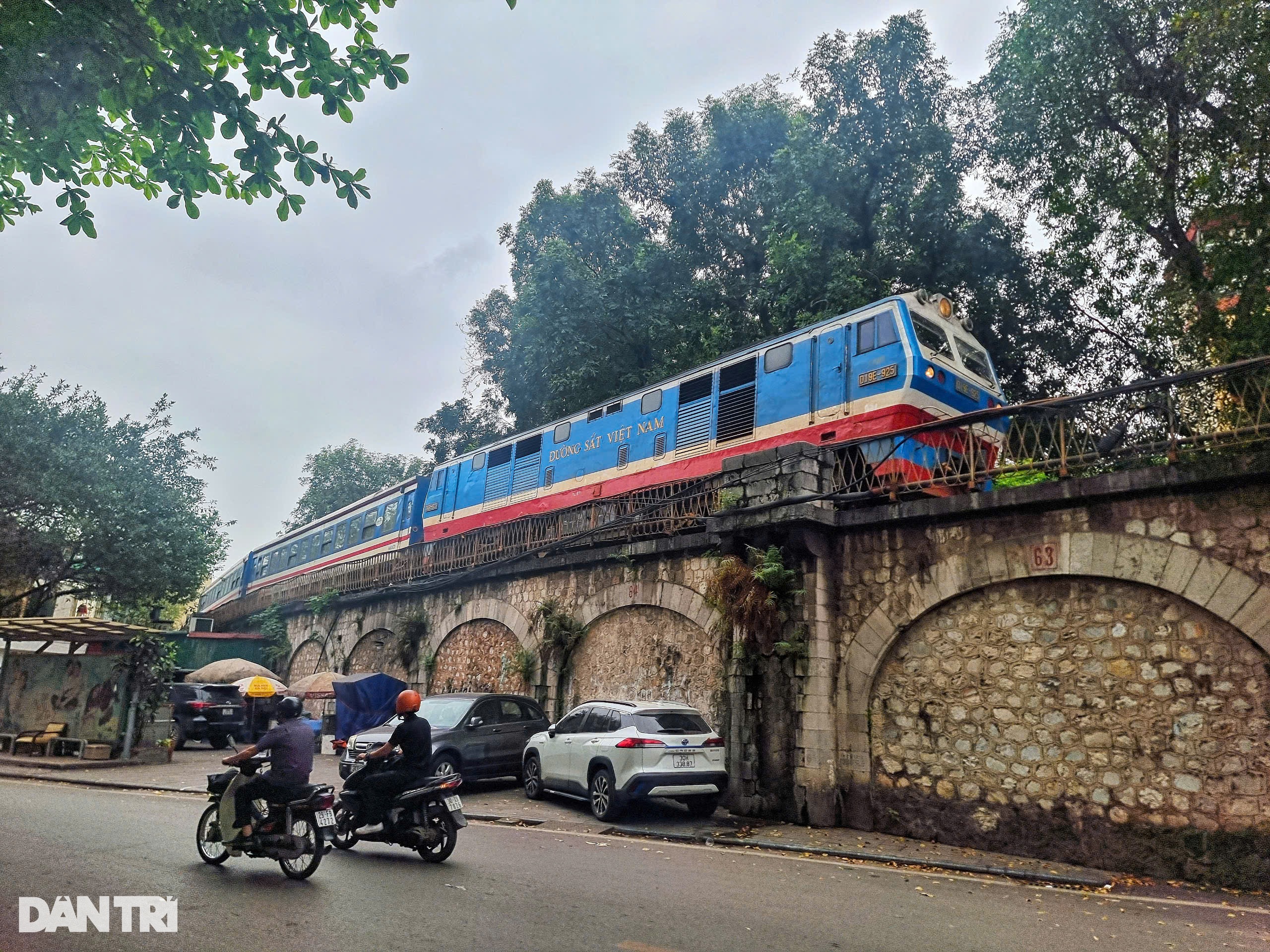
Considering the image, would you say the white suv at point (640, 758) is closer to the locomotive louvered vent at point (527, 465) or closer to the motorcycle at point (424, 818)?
the motorcycle at point (424, 818)

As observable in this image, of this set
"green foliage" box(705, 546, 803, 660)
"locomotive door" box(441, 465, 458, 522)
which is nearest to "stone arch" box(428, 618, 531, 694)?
"locomotive door" box(441, 465, 458, 522)

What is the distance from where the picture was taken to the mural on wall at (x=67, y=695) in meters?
16.9

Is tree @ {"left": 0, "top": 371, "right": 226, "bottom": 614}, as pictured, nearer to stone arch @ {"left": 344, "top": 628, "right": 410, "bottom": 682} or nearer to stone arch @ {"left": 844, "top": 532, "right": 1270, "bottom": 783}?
stone arch @ {"left": 344, "top": 628, "right": 410, "bottom": 682}

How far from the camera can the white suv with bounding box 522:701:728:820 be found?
10406mm

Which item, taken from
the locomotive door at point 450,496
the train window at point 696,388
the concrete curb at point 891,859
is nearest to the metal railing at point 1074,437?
the train window at point 696,388

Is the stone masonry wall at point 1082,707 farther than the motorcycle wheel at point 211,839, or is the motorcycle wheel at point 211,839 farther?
the stone masonry wall at point 1082,707

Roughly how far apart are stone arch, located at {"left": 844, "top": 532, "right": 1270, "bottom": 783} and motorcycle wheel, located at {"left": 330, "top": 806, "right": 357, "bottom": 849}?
6.13 m

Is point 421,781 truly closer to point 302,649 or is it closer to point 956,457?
point 956,457

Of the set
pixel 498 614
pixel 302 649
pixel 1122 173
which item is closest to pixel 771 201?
pixel 1122 173

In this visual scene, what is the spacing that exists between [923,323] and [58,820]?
12747 mm

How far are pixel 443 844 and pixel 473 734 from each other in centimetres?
595

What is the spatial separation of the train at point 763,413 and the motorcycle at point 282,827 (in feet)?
24.7

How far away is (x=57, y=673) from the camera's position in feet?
57.7

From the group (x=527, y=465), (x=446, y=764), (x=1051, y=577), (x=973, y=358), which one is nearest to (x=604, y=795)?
(x=446, y=764)
